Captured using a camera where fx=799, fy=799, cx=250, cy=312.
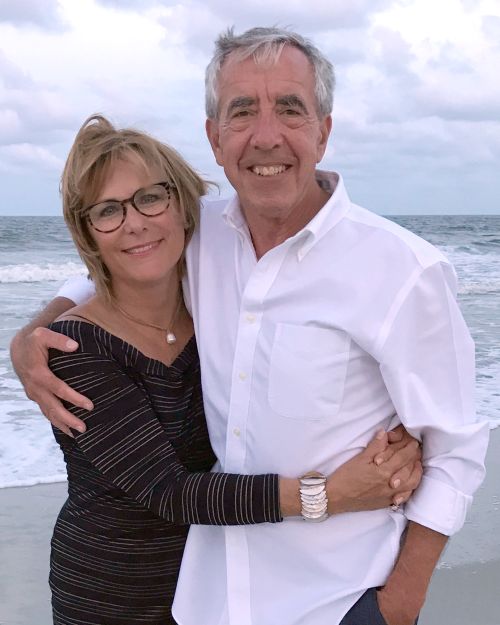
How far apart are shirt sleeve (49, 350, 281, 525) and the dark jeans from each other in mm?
327

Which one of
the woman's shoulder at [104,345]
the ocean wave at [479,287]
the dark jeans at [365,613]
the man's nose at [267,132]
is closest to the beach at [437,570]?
the dark jeans at [365,613]

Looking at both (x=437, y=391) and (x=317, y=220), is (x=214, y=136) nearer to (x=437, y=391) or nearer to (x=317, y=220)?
(x=317, y=220)

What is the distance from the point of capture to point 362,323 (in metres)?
2.07

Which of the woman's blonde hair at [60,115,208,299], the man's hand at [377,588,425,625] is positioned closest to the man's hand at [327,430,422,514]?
the man's hand at [377,588,425,625]

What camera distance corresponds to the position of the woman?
7.36ft

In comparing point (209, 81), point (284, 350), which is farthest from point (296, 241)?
point (209, 81)

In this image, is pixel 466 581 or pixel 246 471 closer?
pixel 246 471

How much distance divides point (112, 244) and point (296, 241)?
23.6 inches

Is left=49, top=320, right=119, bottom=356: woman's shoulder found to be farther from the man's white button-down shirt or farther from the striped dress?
the man's white button-down shirt

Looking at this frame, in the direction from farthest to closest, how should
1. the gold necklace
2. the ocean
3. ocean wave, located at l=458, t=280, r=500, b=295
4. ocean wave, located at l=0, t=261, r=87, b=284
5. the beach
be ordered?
ocean wave, located at l=0, t=261, r=87, b=284
ocean wave, located at l=458, t=280, r=500, b=295
the ocean
the beach
the gold necklace

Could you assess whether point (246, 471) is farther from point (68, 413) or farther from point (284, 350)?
point (68, 413)

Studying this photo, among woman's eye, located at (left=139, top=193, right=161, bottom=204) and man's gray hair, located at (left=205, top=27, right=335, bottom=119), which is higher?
man's gray hair, located at (left=205, top=27, right=335, bottom=119)

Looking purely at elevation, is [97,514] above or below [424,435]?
below

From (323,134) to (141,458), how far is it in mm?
1092
